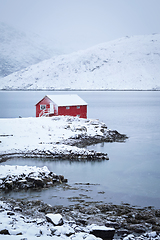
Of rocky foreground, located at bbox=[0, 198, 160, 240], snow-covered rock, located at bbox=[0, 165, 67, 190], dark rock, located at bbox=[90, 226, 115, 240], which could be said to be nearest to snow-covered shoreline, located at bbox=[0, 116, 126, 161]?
snow-covered rock, located at bbox=[0, 165, 67, 190]

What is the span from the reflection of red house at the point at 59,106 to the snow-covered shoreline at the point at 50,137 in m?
4.47

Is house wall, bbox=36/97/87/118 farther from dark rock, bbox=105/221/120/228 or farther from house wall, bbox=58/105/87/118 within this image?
dark rock, bbox=105/221/120/228

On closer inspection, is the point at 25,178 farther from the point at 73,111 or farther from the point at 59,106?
the point at 73,111

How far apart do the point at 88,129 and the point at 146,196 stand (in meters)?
16.9

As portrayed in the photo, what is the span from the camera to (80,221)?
9906mm

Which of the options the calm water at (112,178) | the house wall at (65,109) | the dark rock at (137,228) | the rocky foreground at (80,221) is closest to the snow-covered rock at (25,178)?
the calm water at (112,178)

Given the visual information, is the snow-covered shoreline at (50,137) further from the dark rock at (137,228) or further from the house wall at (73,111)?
the dark rock at (137,228)

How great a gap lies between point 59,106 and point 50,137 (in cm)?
1274

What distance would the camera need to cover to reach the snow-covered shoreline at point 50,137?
2100 centimetres

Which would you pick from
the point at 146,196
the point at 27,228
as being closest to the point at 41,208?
the point at 27,228

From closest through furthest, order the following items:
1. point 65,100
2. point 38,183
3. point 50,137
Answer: point 38,183 < point 50,137 < point 65,100

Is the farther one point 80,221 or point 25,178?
point 25,178

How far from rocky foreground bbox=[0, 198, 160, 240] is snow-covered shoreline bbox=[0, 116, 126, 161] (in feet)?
29.7

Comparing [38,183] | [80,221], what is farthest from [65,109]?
[80,221]
